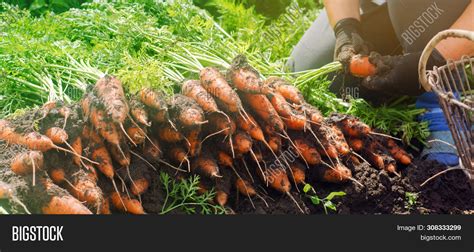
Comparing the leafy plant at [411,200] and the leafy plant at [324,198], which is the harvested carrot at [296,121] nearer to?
the leafy plant at [324,198]

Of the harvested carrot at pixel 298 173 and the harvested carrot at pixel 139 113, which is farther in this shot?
the harvested carrot at pixel 298 173

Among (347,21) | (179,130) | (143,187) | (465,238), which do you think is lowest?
(465,238)

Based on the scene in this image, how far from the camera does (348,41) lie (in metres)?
2.79

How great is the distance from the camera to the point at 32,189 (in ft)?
6.21

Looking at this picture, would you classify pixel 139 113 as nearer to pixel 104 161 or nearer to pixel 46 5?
pixel 104 161

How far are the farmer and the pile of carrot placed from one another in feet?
0.74

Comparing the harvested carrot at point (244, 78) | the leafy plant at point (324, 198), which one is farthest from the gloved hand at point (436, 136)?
the harvested carrot at point (244, 78)

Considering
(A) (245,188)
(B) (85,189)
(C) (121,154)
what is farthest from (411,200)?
(B) (85,189)

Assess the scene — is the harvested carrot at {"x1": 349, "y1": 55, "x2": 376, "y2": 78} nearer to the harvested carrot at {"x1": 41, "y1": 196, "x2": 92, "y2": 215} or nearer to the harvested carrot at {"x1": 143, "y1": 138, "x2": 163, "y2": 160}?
the harvested carrot at {"x1": 143, "y1": 138, "x2": 163, "y2": 160}

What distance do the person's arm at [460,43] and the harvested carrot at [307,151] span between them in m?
0.66

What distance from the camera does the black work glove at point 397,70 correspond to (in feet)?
8.24

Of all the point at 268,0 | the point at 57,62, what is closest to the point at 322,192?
the point at 57,62

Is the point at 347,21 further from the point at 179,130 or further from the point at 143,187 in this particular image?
the point at 143,187

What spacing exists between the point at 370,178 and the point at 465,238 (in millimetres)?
401
